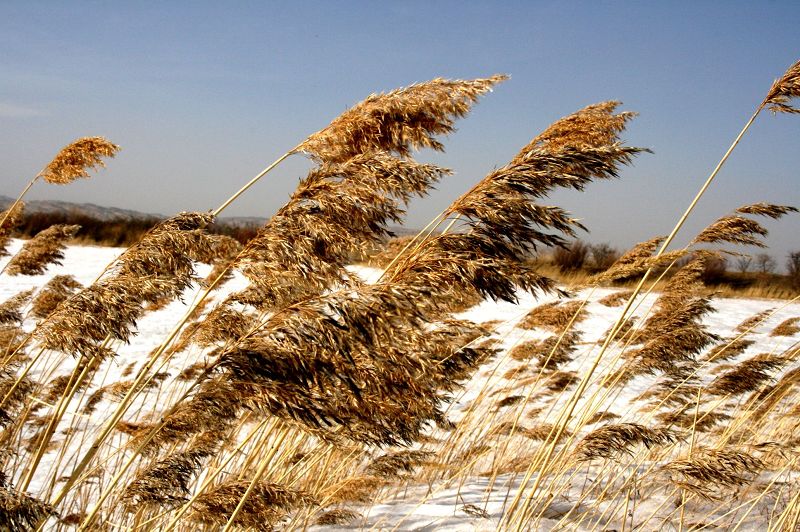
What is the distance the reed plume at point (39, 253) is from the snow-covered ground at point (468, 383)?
1.53 feet

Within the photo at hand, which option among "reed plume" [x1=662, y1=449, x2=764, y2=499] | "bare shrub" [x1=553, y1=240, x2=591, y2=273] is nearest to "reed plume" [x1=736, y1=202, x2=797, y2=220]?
"reed plume" [x1=662, y1=449, x2=764, y2=499]

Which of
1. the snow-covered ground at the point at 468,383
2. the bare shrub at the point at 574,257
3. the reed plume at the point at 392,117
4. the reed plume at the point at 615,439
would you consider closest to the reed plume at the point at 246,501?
the snow-covered ground at the point at 468,383

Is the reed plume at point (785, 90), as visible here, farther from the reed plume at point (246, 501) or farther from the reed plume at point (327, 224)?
the reed plume at point (246, 501)

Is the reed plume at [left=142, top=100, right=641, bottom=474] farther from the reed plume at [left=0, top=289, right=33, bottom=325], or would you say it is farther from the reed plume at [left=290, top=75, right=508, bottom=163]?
the reed plume at [left=0, top=289, right=33, bottom=325]

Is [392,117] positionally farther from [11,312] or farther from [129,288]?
[11,312]

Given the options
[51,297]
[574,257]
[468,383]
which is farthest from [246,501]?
[574,257]

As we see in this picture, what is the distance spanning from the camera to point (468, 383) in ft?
25.7

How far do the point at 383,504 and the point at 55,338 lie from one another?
2.56 m

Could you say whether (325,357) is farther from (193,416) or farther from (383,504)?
(383,504)

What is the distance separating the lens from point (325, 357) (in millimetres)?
1634

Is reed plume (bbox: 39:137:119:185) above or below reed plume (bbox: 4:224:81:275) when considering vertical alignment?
above

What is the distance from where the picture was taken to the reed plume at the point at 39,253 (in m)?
4.59

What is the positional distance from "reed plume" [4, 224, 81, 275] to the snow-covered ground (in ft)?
1.53

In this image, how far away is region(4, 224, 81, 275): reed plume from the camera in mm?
4586
